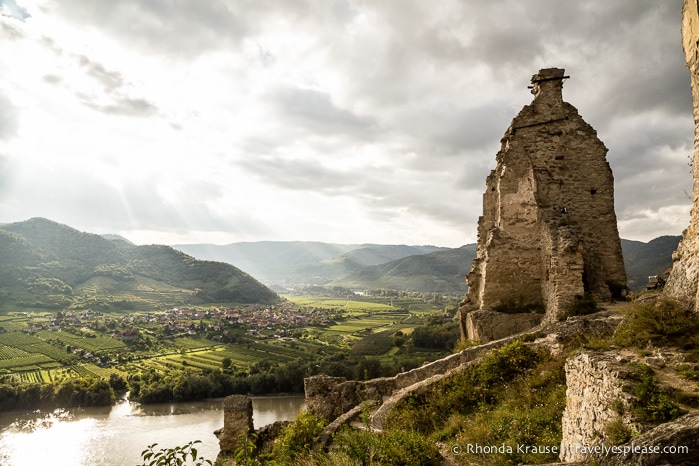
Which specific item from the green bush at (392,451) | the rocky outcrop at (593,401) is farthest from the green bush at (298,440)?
the rocky outcrop at (593,401)

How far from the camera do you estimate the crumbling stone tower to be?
1297 centimetres

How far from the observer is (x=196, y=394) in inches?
2024

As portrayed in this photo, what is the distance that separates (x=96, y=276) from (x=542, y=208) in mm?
186101

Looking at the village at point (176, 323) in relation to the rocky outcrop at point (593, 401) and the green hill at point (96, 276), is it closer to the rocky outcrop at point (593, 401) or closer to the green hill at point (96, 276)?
the green hill at point (96, 276)

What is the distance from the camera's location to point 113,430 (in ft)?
130

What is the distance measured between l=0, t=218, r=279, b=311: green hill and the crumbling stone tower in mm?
140499

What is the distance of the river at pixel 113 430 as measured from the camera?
3325cm

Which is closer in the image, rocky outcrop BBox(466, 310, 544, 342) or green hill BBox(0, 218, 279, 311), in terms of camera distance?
rocky outcrop BBox(466, 310, 544, 342)

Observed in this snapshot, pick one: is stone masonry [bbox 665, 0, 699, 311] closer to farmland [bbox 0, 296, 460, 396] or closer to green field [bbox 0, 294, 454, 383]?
farmland [bbox 0, 296, 460, 396]

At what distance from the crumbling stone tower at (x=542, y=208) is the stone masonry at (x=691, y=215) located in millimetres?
4767

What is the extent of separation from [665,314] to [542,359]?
3489 mm

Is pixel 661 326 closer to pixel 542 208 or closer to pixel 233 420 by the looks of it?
pixel 542 208

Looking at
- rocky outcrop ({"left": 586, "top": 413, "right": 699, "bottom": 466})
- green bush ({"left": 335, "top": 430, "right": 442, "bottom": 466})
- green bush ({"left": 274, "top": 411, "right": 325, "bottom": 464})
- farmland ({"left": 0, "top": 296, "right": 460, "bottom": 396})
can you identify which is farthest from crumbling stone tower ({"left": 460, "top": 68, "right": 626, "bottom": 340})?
farmland ({"left": 0, "top": 296, "right": 460, "bottom": 396})

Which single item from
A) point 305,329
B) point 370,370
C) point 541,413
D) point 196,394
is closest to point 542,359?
point 541,413
